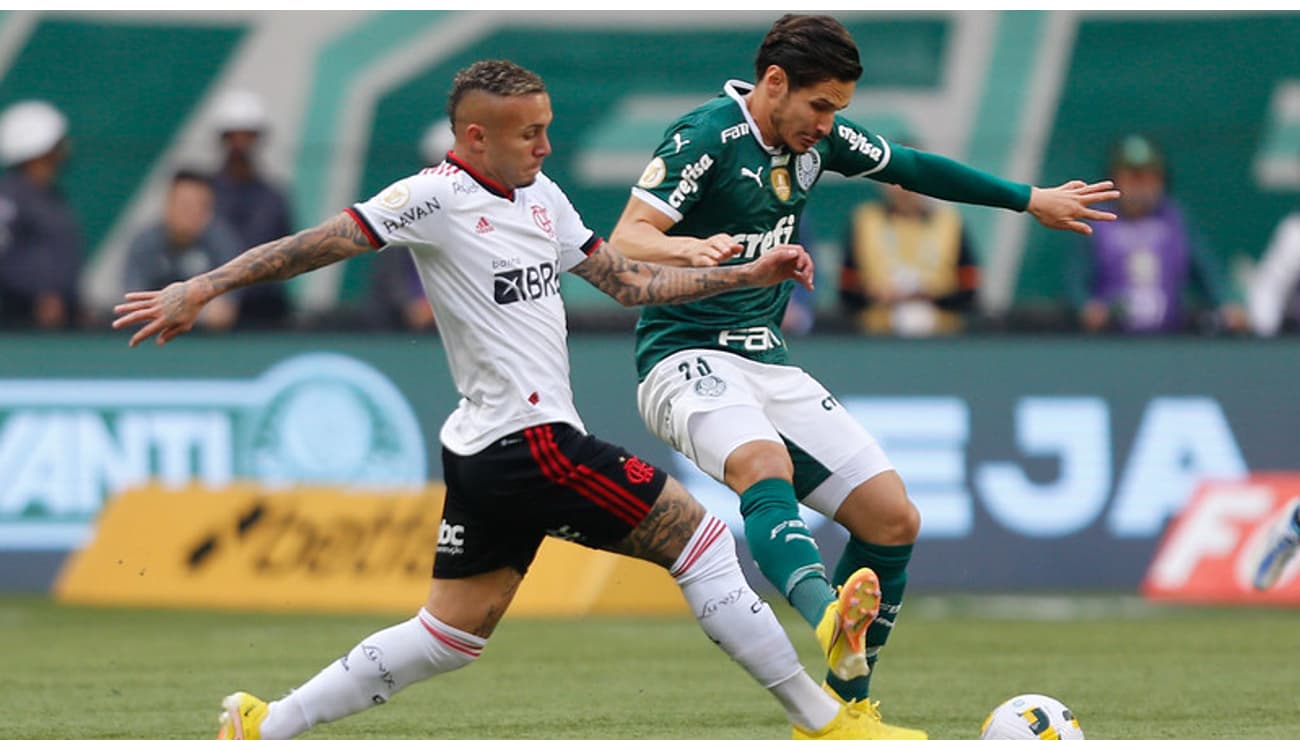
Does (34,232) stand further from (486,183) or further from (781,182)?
(486,183)

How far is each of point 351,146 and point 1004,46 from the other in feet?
17.3

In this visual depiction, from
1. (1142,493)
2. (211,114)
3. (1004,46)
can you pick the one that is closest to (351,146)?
(211,114)

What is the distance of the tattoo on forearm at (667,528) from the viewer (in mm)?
6988

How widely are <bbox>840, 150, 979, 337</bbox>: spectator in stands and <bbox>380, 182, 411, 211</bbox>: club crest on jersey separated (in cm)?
845

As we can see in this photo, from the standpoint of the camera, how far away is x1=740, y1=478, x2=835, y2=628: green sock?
7.27 metres

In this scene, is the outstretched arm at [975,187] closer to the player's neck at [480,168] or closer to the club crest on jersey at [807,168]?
the club crest on jersey at [807,168]

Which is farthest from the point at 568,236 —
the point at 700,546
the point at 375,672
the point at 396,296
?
the point at 396,296

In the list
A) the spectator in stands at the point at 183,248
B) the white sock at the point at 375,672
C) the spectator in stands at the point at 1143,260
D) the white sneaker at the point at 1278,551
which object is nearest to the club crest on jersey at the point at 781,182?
the white sock at the point at 375,672

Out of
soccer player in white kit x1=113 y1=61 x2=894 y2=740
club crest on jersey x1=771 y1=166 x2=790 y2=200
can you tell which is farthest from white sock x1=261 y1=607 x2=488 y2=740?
club crest on jersey x1=771 y1=166 x2=790 y2=200

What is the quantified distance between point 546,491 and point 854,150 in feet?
7.38

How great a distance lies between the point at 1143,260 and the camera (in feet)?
Result: 51.0

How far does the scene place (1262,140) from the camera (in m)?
17.5

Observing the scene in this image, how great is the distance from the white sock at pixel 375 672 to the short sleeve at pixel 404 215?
1.21 meters

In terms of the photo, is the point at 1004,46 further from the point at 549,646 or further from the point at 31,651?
the point at 31,651
